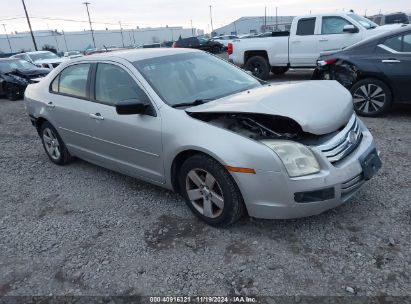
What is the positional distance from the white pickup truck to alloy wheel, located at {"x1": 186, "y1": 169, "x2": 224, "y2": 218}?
7.41 metres

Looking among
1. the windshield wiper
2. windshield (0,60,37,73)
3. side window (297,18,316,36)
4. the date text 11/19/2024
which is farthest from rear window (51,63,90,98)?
windshield (0,60,37,73)

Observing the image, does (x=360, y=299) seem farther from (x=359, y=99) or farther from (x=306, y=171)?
(x=359, y=99)

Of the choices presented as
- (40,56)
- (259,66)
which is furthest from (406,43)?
(40,56)

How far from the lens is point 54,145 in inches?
203

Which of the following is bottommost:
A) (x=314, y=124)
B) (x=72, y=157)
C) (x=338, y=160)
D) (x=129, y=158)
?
(x=72, y=157)

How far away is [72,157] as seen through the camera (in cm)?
528

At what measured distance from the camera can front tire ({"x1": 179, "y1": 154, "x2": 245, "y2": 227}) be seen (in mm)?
2980

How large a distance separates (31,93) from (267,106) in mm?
3944

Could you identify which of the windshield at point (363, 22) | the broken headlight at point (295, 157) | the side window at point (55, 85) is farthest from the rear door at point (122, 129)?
the windshield at point (363, 22)

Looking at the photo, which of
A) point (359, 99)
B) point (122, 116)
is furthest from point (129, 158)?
point (359, 99)

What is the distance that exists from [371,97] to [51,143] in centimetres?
523

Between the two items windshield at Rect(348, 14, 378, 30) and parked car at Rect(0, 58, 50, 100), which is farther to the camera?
parked car at Rect(0, 58, 50, 100)

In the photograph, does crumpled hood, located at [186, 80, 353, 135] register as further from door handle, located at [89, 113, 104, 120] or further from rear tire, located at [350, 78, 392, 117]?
rear tire, located at [350, 78, 392, 117]

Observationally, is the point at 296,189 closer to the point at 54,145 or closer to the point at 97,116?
the point at 97,116
